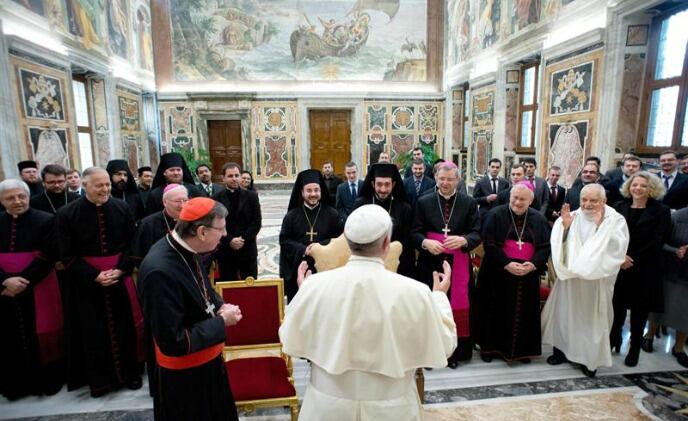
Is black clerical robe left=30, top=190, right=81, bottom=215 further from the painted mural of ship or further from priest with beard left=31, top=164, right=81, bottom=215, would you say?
the painted mural of ship

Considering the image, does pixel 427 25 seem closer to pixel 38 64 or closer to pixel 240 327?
pixel 38 64

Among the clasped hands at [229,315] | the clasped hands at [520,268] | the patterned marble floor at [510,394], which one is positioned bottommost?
the patterned marble floor at [510,394]

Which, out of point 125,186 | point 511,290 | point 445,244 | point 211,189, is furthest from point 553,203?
point 125,186

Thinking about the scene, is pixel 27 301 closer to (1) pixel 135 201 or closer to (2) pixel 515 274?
(1) pixel 135 201

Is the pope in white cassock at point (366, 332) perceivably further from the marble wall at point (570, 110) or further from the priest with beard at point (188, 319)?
the marble wall at point (570, 110)

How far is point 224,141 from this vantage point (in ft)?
46.5

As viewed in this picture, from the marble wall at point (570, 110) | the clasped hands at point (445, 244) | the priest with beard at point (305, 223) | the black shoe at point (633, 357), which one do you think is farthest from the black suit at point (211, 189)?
the marble wall at point (570, 110)

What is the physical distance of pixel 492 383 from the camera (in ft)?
11.4

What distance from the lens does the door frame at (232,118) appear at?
13.7 m

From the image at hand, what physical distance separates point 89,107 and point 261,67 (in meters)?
5.79

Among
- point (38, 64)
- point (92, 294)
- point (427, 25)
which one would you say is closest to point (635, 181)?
point (92, 294)

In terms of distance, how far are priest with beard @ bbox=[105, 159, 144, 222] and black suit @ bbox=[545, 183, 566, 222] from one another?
5.72 metres

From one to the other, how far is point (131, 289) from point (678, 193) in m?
5.82

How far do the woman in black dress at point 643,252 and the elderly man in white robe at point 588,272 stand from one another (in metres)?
0.35
